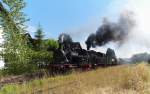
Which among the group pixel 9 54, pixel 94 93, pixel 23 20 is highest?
pixel 23 20

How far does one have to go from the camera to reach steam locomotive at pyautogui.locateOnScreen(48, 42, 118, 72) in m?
31.4

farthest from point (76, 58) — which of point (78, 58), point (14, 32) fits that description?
point (14, 32)

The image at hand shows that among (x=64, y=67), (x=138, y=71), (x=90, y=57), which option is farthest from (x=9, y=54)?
(x=90, y=57)

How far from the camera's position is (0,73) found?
16.3 meters

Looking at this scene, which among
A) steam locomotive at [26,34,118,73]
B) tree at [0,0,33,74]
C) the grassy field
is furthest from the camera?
steam locomotive at [26,34,118,73]

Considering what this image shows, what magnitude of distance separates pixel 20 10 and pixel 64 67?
55.6 ft

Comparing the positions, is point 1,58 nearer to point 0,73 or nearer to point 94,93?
point 0,73

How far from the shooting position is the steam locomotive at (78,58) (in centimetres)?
3139

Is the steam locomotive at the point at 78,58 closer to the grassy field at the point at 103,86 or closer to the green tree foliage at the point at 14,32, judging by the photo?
the grassy field at the point at 103,86

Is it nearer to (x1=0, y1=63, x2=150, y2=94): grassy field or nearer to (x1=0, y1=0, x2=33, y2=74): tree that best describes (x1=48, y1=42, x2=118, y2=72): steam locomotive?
(x1=0, y1=63, x2=150, y2=94): grassy field

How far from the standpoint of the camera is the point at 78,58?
109 feet

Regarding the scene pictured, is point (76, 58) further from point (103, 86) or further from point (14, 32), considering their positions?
point (14, 32)

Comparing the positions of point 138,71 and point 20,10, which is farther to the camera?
point 138,71

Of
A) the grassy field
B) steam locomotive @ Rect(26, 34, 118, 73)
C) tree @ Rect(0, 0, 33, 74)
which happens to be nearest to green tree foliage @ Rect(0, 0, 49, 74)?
tree @ Rect(0, 0, 33, 74)
